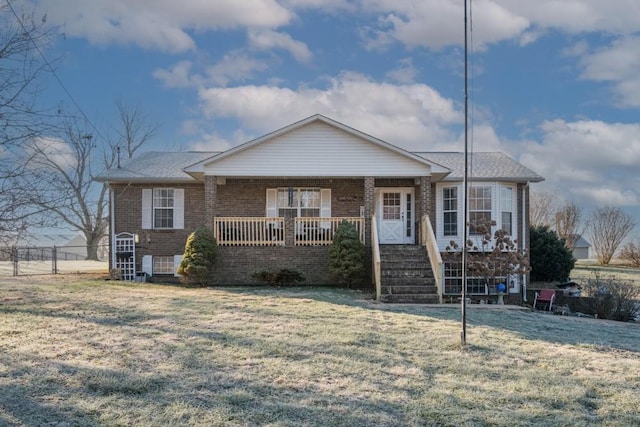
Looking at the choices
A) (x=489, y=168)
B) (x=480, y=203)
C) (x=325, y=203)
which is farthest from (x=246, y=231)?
(x=489, y=168)

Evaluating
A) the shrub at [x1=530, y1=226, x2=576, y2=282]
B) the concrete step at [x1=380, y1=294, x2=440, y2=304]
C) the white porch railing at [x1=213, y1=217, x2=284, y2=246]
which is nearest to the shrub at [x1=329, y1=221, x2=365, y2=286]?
the white porch railing at [x1=213, y1=217, x2=284, y2=246]

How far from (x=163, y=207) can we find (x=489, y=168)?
12.2m

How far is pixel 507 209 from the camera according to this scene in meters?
19.7

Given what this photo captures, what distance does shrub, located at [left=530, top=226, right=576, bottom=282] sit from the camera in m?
22.4

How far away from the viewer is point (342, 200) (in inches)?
790

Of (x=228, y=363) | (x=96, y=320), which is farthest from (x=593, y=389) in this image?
(x=96, y=320)

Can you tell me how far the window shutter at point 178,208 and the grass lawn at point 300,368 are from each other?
8.14 meters

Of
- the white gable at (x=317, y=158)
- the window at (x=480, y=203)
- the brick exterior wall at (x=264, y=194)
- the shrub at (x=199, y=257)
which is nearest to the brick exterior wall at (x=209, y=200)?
the white gable at (x=317, y=158)

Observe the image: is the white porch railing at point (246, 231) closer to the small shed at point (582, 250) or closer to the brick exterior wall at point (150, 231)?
the brick exterior wall at point (150, 231)

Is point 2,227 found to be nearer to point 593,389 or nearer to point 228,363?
point 228,363

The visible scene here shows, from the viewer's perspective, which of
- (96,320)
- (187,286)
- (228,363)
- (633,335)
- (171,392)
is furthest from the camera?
(187,286)

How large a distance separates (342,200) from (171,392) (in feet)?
48.2

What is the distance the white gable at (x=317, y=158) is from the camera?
59.0 ft

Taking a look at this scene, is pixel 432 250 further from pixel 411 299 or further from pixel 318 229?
pixel 318 229
